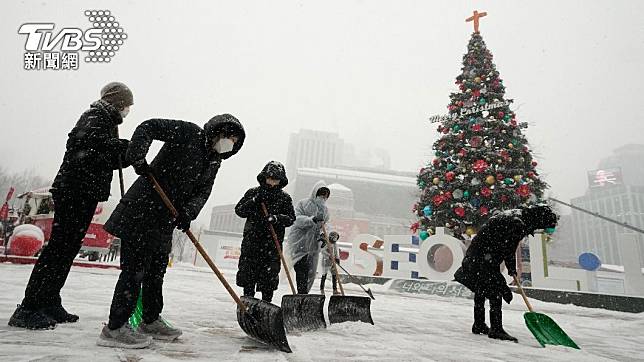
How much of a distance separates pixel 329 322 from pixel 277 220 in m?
1.21

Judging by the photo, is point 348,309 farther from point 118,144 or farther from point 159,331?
point 118,144

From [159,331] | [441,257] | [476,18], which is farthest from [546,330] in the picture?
[476,18]

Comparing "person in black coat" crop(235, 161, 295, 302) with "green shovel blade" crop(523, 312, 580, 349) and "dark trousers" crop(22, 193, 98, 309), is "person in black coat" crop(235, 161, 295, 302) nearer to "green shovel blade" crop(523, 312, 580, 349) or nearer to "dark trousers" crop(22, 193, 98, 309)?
"dark trousers" crop(22, 193, 98, 309)

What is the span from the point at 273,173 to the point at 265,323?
1589mm

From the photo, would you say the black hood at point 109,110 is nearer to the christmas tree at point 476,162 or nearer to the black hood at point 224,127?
the black hood at point 224,127

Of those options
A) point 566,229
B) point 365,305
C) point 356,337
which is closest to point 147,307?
point 356,337

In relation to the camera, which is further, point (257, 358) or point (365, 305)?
point (365, 305)

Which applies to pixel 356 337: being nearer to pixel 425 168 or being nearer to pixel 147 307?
pixel 147 307

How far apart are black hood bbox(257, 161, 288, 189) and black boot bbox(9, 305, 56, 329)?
1.94 m

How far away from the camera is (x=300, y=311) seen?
3.23 m

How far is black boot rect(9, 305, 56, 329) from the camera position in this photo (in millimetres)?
2262

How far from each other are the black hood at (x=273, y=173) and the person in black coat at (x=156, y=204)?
89cm

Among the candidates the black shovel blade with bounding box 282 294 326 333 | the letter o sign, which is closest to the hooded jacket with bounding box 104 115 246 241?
the black shovel blade with bounding box 282 294 326 333

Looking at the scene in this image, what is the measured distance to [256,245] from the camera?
139 inches
